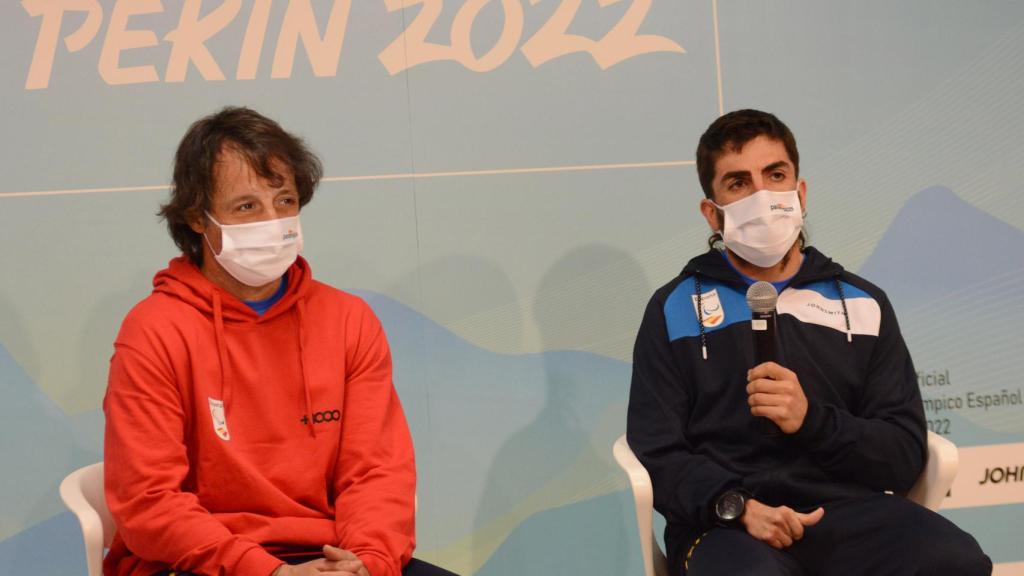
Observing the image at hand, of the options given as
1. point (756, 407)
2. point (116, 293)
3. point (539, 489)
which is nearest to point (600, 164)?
point (539, 489)

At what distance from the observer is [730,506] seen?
8.68 ft

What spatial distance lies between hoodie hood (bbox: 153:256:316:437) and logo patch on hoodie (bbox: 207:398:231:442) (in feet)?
0.07

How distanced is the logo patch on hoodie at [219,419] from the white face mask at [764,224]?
1416mm

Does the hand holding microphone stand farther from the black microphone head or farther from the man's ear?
the man's ear

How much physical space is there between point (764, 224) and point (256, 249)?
1340 millimetres

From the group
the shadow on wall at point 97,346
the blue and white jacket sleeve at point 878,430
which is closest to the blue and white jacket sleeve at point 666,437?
the blue and white jacket sleeve at point 878,430

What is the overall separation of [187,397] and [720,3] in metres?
2.39

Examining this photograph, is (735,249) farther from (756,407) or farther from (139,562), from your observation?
(139,562)

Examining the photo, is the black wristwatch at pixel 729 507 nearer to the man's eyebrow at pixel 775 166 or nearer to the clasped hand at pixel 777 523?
the clasped hand at pixel 777 523

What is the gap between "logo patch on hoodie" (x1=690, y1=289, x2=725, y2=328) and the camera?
2.93 metres

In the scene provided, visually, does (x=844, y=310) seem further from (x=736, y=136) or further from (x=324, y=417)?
(x=324, y=417)

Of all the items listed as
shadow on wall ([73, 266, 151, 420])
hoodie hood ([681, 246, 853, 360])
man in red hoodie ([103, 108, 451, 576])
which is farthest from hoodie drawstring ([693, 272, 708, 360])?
shadow on wall ([73, 266, 151, 420])

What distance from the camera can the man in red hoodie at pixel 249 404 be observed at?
97.6 inches

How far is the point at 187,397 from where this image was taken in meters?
2.60
